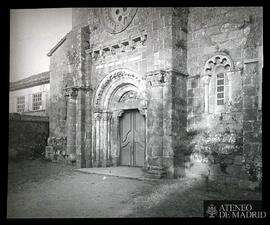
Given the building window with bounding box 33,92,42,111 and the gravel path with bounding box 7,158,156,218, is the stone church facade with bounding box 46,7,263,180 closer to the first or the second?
the gravel path with bounding box 7,158,156,218

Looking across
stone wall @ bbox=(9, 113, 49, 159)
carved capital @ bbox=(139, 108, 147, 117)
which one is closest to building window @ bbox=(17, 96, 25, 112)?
stone wall @ bbox=(9, 113, 49, 159)

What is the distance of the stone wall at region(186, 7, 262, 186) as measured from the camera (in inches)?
289

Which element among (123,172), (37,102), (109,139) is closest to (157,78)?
(123,172)

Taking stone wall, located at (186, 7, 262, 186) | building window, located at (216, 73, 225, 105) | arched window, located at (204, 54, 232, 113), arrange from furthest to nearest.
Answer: building window, located at (216, 73, 225, 105) → arched window, located at (204, 54, 232, 113) → stone wall, located at (186, 7, 262, 186)

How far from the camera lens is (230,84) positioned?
8453mm

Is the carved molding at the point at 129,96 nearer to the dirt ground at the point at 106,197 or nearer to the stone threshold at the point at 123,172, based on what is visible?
the stone threshold at the point at 123,172

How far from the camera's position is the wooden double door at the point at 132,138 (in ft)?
35.1

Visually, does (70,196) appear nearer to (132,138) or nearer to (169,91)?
(132,138)

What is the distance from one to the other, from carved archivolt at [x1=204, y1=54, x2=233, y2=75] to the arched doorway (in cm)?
264

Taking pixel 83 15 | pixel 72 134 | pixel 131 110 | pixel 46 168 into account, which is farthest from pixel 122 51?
pixel 46 168

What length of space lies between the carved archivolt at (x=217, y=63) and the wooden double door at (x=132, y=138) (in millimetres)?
2963
